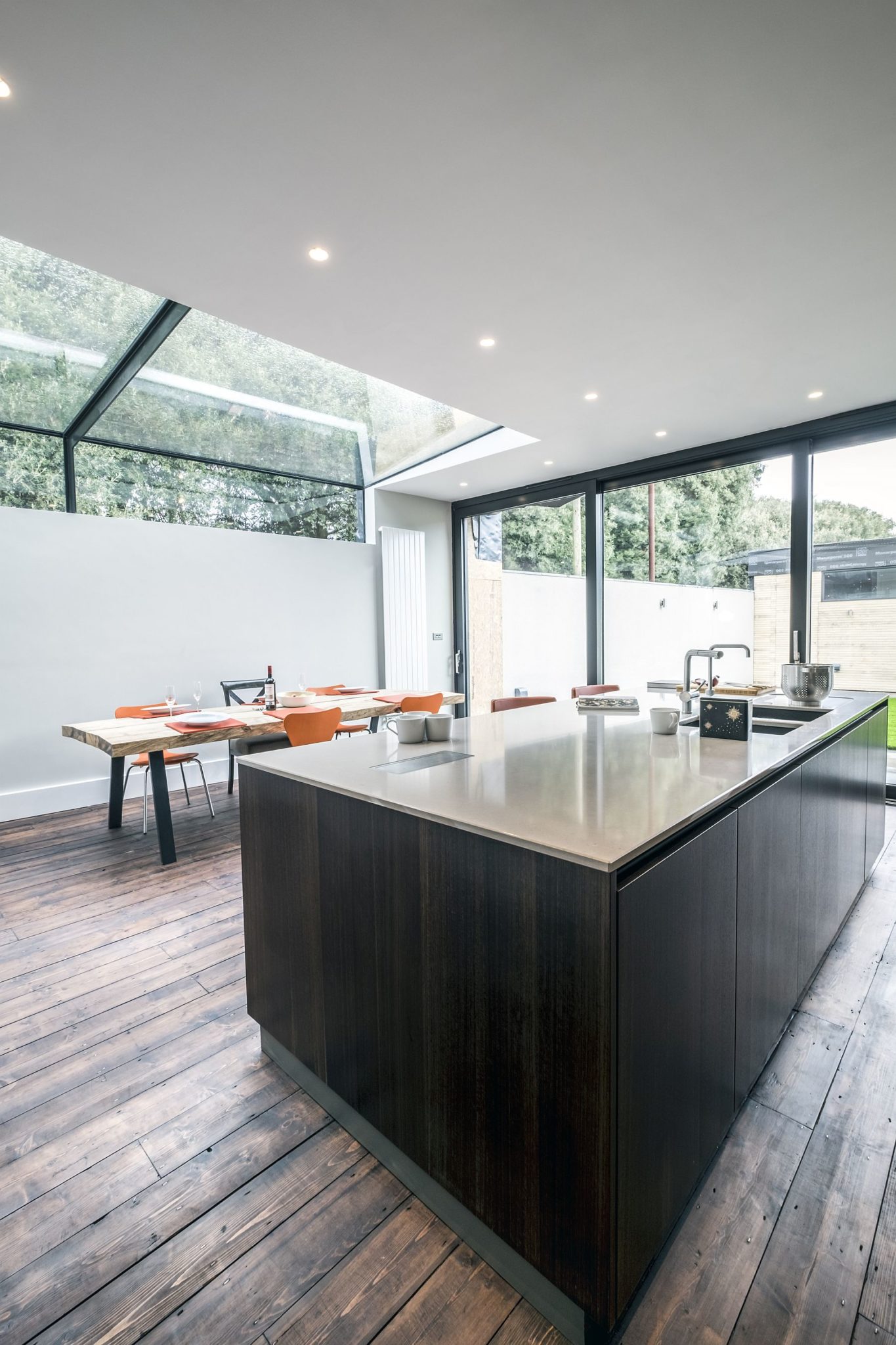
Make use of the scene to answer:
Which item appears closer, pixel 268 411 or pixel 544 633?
pixel 268 411

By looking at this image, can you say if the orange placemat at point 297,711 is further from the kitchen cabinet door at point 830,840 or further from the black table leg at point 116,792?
the kitchen cabinet door at point 830,840

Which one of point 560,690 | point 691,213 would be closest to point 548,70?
point 691,213

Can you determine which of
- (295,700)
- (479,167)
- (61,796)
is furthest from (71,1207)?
(61,796)

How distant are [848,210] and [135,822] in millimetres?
4888

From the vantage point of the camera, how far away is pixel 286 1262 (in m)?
1.23

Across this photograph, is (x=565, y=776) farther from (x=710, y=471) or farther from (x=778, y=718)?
(x=710, y=471)

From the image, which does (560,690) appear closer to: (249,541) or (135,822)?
(249,541)

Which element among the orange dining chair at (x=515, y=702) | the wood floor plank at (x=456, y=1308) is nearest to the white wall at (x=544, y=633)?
the orange dining chair at (x=515, y=702)

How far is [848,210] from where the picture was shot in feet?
7.23

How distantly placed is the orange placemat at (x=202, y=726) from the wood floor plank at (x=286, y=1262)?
7.99 ft

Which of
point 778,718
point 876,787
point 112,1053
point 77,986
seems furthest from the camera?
point 876,787

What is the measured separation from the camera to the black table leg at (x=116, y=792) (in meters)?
3.99

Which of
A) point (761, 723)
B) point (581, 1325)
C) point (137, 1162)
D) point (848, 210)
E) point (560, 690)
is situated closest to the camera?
point (581, 1325)

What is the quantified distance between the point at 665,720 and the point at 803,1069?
41.3 inches
